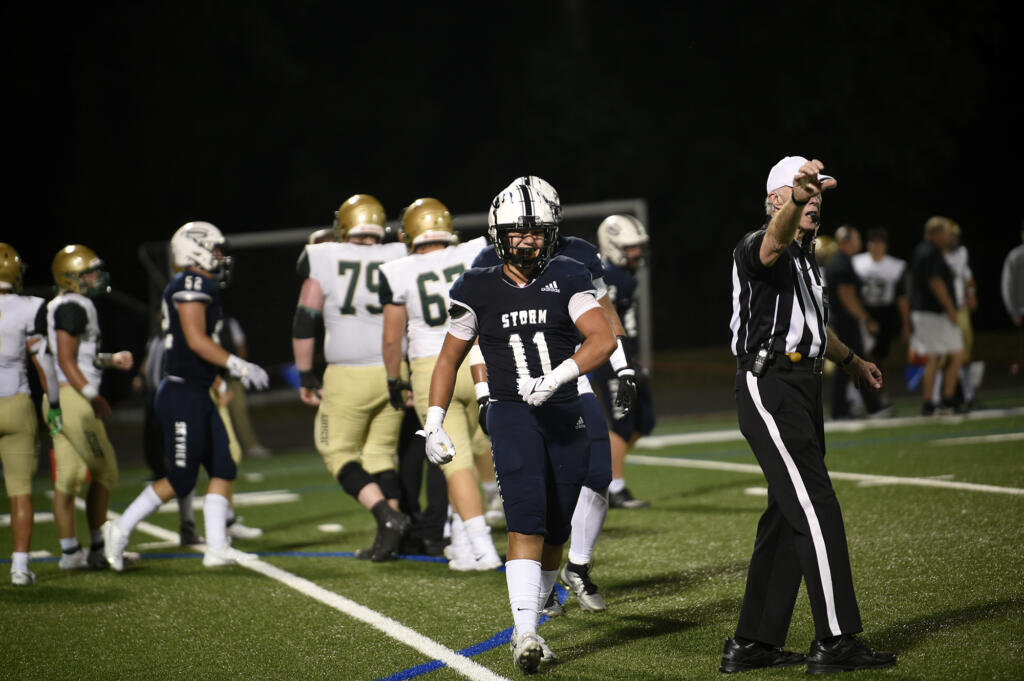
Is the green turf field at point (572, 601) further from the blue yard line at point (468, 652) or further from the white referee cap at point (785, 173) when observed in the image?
the white referee cap at point (785, 173)

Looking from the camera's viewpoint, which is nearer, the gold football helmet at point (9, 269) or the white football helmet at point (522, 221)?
the white football helmet at point (522, 221)

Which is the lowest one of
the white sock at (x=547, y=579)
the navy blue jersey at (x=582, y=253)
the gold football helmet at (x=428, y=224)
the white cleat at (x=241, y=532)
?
the white cleat at (x=241, y=532)

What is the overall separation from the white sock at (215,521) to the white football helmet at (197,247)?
4.98 ft

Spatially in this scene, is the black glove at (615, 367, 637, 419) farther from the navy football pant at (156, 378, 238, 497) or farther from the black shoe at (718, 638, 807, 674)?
the navy football pant at (156, 378, 238, 497)

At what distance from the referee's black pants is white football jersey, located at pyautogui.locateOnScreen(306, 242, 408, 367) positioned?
11.5 ft

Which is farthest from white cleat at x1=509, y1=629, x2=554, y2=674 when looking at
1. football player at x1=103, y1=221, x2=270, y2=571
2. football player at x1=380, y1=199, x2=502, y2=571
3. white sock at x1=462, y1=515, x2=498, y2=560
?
football player at x1=103, y1=221, x2=270, y2=571

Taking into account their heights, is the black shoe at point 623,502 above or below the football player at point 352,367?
below

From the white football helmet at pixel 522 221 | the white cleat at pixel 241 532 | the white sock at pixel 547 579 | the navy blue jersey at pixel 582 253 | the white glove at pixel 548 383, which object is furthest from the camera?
the white cleat at pixel 241 532

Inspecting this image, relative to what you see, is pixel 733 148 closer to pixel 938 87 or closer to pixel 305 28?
pixel 938 87

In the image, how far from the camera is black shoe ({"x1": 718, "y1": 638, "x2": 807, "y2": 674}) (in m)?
5.17

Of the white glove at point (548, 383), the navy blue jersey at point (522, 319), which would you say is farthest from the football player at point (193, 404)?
the white glove at point (548, 383)

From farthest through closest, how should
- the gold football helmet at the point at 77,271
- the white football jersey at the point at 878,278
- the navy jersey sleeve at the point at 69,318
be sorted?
1. the white football jersey at the point at 878,278
2. the gold football helmet at the point at 77,271
3. the navy jersey sleeve at the point at 69,318

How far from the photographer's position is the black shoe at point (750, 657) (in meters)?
5.17

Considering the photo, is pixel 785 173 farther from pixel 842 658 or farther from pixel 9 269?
pixel 9 269
